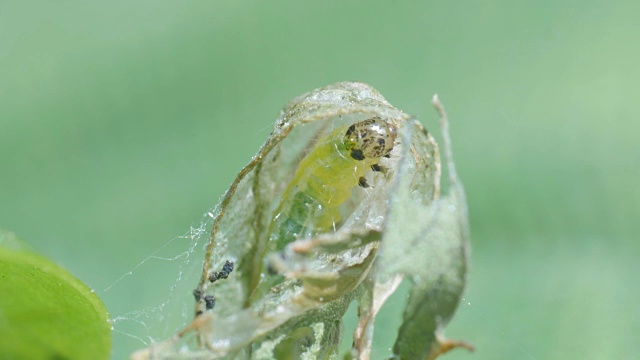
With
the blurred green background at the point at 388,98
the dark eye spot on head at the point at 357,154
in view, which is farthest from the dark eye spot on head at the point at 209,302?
the blurred green background at the point at 388,98

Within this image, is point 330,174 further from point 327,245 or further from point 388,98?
point 388,98

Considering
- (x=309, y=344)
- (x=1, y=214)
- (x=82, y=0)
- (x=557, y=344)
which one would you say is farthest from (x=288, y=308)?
(x=82, y=0)

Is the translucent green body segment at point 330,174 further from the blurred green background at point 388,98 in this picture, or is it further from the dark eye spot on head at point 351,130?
the blurred green background at point 388,98

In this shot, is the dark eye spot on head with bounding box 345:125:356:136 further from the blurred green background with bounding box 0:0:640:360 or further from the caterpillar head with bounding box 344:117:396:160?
the blurred green background with bounding box 0:0:640:360

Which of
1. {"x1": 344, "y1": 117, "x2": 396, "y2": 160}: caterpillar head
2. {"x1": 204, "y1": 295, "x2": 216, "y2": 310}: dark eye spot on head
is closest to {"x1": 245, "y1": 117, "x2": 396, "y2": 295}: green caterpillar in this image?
{"x1": 344, "y1": 117, "x2": 396, "y2": 160}: caterpillar head

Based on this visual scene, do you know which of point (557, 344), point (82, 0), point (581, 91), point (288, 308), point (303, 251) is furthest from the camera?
point (82, 0)

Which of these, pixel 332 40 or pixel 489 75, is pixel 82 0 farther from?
pixel 489 75
